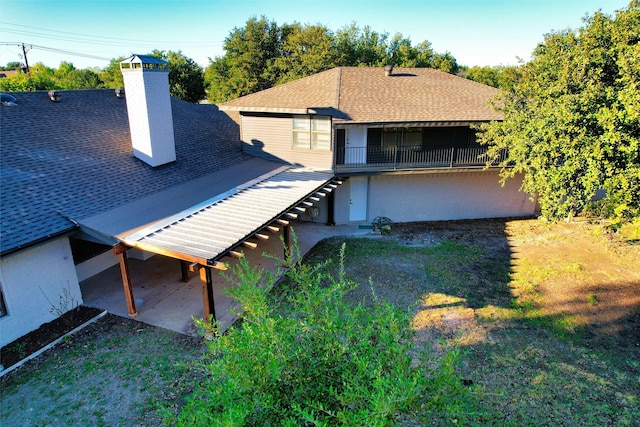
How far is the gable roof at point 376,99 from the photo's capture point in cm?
1589

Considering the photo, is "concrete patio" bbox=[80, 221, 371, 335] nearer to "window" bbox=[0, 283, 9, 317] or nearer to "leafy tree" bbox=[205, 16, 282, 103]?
"window" bbox=[0, 283, 9, 317]

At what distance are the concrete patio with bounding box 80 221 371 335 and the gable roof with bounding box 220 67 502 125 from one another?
693 centimetres

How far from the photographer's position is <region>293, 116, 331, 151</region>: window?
Result: 16156 millimetres

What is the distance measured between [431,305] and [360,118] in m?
8.23

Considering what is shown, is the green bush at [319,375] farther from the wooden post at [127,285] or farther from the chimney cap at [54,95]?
the chimney cap at [54,95]

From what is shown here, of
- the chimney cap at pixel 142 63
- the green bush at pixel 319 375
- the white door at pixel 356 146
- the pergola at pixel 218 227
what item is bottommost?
the pergola at pixel 218 227

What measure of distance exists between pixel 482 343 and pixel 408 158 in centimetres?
949

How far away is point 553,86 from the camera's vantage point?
12.8 m

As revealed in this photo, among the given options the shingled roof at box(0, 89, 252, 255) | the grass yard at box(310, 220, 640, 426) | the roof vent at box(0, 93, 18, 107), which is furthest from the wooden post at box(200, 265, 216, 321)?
the roof vent at box(0, 93, 18, 107)

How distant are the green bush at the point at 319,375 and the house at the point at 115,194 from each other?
465cm

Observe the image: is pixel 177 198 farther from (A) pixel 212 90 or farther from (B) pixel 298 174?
(A) pixel 212 90

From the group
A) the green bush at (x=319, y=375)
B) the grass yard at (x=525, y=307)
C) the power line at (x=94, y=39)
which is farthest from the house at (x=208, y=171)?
the power line at (x=94, y=39)

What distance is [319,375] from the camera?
4.11 m

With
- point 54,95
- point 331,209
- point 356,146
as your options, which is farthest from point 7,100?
point 356,146
